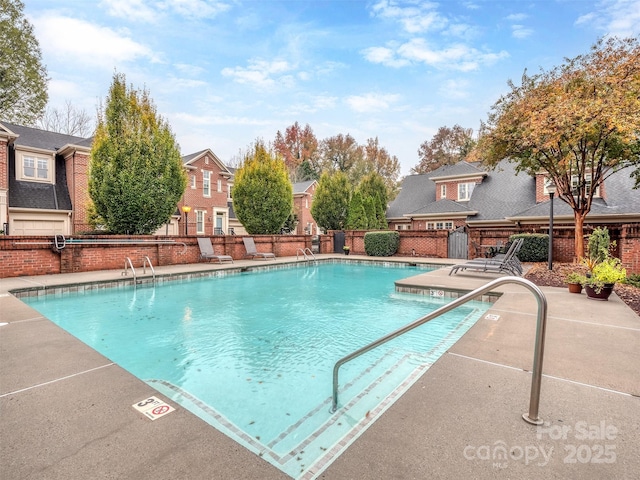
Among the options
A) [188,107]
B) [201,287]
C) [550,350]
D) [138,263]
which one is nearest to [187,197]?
[188,107]

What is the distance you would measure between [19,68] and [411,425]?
26176 millimetres

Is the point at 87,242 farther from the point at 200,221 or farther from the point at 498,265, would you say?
the point at 200,221

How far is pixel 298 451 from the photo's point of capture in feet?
6.68

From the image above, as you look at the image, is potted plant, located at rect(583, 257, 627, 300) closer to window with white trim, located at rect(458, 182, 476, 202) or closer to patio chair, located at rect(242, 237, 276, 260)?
patio chair, located at rect(242, 237, 276, 260)

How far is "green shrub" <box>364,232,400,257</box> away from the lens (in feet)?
57.8

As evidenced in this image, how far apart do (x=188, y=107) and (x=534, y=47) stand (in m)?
16.3

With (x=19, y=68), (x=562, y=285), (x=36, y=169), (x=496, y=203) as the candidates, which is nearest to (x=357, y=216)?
(x=496, y=203)

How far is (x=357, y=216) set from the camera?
2202cm

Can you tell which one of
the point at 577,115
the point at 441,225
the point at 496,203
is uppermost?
the point at 577,115

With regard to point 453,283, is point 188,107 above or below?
above

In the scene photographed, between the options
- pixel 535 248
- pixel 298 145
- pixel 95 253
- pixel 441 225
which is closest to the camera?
pixel 95 253

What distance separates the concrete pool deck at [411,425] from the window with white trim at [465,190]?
1977 centimetres

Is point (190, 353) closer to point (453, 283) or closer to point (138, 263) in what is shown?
point (453, 283)

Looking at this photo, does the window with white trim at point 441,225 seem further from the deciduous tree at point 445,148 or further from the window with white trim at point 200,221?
the deciduous tree at point 445,148
